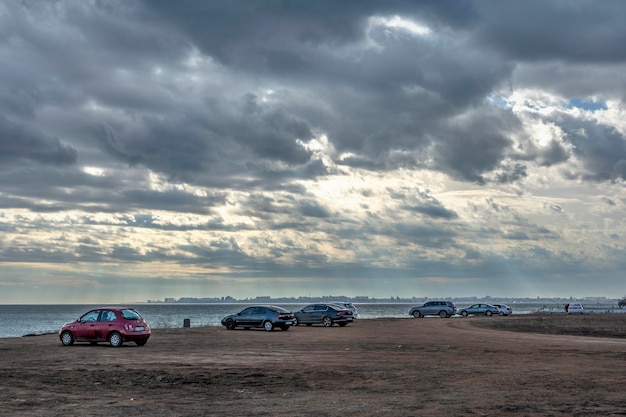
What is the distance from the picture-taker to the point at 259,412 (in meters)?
13.7

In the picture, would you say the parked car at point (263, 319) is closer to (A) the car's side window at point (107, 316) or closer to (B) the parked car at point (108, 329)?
(B) the parked car at point (108, 329)

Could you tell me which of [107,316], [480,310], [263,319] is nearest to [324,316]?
[263,319]

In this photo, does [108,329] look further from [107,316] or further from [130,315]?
[130,315]

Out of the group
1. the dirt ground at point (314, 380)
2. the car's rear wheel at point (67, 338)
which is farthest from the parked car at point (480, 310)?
the car's rear wheel at point (67, 338)

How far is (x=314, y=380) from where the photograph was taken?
18.6 metres

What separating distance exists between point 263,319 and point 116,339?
49.9 feet

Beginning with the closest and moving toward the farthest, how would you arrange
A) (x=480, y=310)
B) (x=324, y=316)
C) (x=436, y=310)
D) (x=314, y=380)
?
(x=314, y=380), (x=324, y=316), (x=436, y=310), (x=480, y=310)

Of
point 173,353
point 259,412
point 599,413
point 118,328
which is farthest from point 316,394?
point 118,328

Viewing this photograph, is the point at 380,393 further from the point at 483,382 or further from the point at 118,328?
the point at 118,328

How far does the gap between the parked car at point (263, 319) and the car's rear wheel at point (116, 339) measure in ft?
48.6

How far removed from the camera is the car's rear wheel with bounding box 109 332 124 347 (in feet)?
101

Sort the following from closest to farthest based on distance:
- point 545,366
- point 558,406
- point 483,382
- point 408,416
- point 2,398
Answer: point 408,416 < point 558,406 < point 2,398 < point 483,382 < point 545,366

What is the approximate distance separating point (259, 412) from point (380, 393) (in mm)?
3613

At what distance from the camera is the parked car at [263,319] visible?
44.5m
